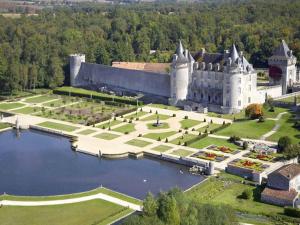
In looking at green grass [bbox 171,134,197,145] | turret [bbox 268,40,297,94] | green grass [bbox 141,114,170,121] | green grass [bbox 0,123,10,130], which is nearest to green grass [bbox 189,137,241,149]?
green grass [bbox 171,134,197,145]

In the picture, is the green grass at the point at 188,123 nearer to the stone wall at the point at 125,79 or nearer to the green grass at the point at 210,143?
the green grass at the point at 210,143

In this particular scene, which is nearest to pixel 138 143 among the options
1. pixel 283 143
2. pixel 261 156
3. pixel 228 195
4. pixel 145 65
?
pixel 261 156

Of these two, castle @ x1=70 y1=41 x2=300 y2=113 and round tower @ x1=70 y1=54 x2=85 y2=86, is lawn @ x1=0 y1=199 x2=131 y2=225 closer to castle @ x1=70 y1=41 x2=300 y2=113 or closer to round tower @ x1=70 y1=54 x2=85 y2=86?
castle @ x1=70 y1=41 x2=300 y2=113

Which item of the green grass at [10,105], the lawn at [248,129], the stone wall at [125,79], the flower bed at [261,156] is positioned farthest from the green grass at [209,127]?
the green grass at [10,105]

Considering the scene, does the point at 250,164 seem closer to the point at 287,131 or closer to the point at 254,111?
the point at 287,131

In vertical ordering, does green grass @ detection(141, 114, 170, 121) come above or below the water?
above
